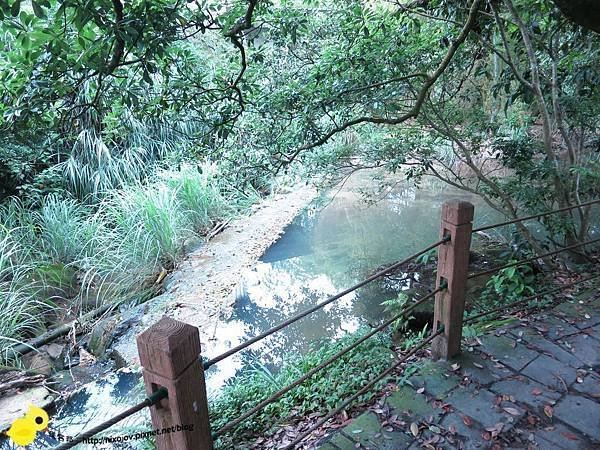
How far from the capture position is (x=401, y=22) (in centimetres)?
362

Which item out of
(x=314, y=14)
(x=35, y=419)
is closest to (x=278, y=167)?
(x=314, y=14)

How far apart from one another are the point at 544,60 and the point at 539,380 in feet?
11.4

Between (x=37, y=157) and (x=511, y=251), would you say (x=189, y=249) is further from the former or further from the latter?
(x=511, y=251)

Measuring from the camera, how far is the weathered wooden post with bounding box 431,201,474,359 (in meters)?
2.16

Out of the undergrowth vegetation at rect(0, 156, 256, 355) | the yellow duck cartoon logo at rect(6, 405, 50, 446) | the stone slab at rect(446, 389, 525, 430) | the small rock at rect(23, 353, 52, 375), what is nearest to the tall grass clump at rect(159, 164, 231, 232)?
the undergrowth vegetation at rect(0, 156, 256, 355)

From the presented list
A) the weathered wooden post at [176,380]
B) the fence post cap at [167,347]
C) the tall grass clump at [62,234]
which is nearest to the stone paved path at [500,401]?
the weathered wooden post at [176,380]

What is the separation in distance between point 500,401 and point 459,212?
956mm

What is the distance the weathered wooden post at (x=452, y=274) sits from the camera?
7.08 ft

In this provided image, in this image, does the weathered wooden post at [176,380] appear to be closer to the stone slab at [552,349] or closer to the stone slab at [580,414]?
the stone slab at [580,414]

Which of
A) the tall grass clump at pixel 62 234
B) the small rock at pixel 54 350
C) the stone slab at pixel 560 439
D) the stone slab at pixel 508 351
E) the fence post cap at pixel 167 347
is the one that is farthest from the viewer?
the tall grass clump at pixel 62 234

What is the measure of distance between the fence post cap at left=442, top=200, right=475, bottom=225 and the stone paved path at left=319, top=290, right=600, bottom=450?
828mm

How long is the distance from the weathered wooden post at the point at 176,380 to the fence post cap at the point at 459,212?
4.86 feet

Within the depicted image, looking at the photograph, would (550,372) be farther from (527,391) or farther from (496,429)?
(496,429)

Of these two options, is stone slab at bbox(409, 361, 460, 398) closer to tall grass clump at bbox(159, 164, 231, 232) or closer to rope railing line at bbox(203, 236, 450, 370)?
rope railing line at bbox(203, 236, 450, 370)
